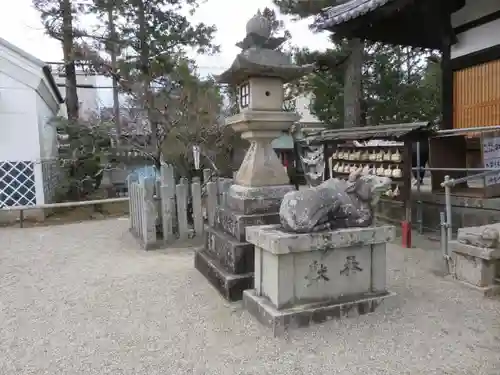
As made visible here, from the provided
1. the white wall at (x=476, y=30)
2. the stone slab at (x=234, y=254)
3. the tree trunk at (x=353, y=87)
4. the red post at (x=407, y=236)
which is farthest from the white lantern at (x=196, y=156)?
the white wall at (x=476, y=30)

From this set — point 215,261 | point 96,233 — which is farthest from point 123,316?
point 96,233

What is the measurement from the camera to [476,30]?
6.93 meters

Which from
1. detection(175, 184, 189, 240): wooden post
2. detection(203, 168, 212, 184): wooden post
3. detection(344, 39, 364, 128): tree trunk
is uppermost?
detection(344, 39, 364, 128): tree trunk

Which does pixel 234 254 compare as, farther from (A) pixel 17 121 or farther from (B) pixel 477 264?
(A) pixel 17 121

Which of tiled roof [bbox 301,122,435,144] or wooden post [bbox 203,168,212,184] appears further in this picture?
wooden post [bbox 203,168,212,184]

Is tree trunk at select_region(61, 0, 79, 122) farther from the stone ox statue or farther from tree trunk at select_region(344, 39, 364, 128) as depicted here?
the stone ox statue

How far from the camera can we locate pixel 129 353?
3.00 metres

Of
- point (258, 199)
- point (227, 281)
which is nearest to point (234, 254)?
point (227, 281)

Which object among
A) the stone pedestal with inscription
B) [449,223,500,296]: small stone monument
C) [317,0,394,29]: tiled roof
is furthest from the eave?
the stone pedestal with inscription

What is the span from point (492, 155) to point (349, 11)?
129 inches

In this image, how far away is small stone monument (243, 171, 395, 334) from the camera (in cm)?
329

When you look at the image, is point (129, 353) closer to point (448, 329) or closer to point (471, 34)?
point (448, 329)

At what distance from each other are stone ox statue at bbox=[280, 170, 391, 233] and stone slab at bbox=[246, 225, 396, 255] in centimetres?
8

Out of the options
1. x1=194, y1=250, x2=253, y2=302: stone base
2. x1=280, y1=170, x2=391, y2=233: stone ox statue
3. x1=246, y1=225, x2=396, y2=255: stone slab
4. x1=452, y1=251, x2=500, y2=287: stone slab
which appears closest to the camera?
x1=246, y1=225, x2=396, y2=255: stone slab
